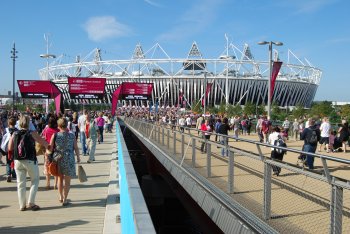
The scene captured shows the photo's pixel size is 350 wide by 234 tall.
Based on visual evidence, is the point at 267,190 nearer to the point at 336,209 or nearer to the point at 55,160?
the point at 336,209

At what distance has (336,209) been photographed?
470cm

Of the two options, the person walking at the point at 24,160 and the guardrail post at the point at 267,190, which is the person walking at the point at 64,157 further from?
the guardrail post at the point at 267,190

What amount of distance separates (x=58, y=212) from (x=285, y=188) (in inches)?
171

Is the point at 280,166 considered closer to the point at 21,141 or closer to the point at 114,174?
the point at 21,141

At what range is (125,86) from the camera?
40.5 meters

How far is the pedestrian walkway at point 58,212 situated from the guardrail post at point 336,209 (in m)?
3.35

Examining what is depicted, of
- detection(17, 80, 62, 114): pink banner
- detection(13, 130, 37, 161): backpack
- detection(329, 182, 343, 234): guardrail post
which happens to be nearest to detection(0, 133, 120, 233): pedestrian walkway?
detection(13, 130, 37, 161): backpack

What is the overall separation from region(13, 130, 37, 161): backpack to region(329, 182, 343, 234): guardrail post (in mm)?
5800

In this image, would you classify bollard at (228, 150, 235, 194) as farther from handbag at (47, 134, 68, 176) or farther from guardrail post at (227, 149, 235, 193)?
handbag at (47, 134, 68, 176)

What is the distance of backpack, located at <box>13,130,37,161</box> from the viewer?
8.53 m

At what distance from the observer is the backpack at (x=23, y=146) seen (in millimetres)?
8531

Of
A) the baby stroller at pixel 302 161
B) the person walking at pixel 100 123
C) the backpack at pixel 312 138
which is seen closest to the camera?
the baby stroller at pixel 302 161

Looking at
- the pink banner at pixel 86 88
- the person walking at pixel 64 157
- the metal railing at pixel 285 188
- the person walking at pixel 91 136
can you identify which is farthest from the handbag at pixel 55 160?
the pink banner at pixel 86 88

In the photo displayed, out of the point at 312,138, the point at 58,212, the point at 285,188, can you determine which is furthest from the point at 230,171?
the point at 312,138
